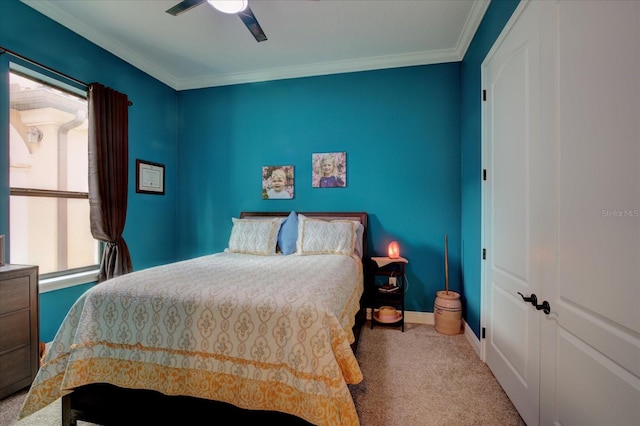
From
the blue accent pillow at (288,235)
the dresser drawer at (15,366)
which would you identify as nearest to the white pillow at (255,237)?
the blue accent pillow at (288,235)

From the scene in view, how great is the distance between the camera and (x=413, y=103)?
124 inches

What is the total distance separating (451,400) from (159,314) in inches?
72.9

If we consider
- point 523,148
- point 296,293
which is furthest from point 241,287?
point 523,148

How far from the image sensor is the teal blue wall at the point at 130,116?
2.10m

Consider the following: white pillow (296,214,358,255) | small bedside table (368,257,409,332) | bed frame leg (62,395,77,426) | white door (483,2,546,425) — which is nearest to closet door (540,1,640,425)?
white door (483,2,546,425)

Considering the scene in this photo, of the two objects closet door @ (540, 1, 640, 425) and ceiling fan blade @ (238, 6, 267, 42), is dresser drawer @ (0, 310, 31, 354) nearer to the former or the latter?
ceiling fan blade @ (238, 6, 267, 42)

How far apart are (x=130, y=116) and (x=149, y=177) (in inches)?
28.3

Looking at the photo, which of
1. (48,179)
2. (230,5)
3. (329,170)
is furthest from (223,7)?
(48,179)

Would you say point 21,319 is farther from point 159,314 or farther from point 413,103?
point 413,103

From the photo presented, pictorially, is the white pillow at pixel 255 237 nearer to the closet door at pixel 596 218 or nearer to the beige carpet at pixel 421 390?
the beige carpet at pixel 421 390

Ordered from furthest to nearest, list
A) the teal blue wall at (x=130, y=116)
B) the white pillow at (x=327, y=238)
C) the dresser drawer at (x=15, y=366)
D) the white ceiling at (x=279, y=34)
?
the white pillow at (x=327, y=238) < the white ceiling at (x=279, y=34) < the teal blue wall at (x=130, y=116) < the dresser drawer at (x=15, y=366)

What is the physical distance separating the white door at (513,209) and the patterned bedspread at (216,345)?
1.04 metres

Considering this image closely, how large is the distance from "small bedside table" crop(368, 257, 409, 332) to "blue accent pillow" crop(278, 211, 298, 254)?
89cm

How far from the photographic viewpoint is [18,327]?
182 centimetres
